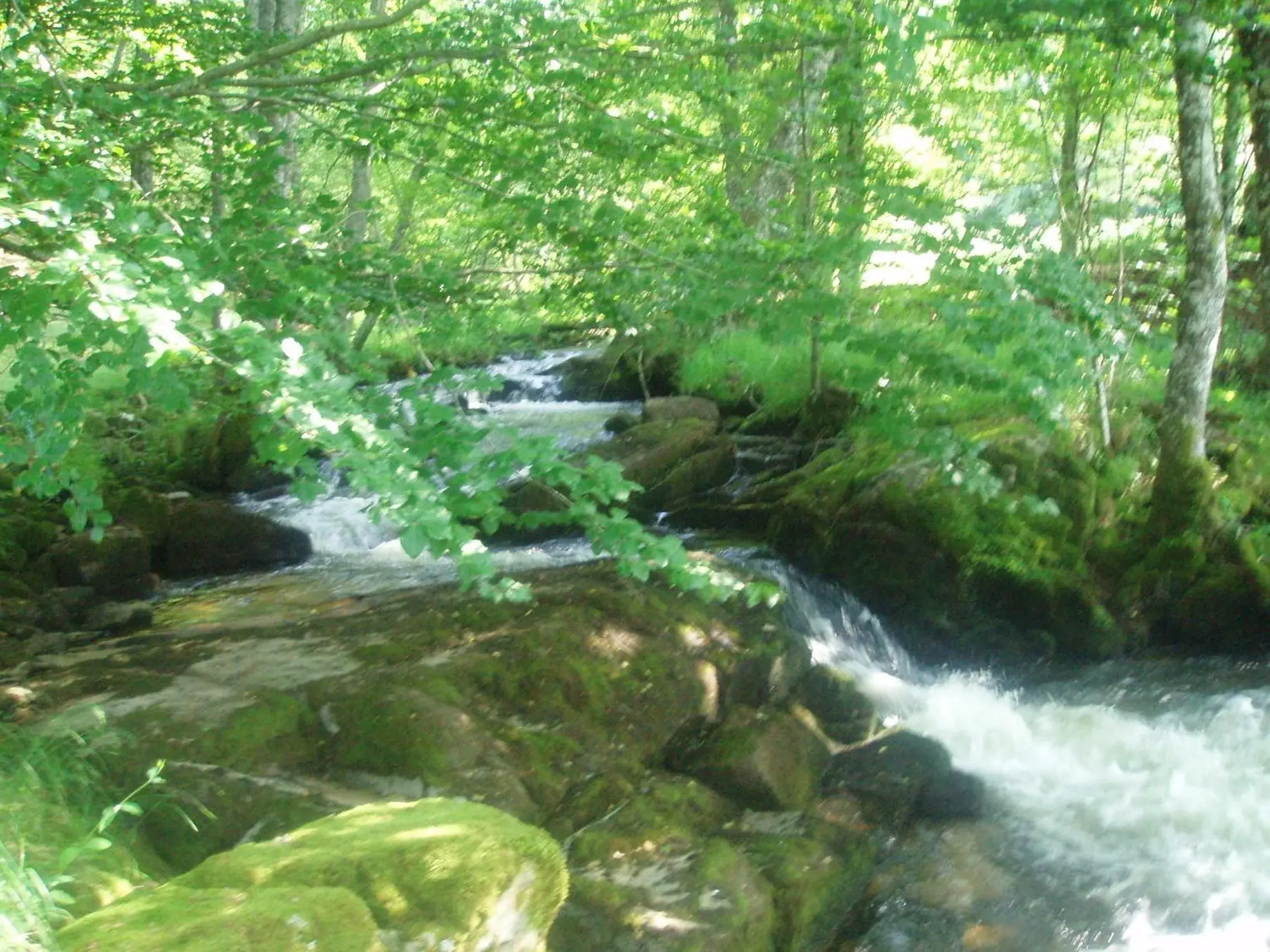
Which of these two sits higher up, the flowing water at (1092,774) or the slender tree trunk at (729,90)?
the slender tree trunk at (729,90)

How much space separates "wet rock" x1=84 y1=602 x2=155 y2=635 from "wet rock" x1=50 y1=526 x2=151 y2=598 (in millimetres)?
956

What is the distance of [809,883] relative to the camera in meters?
4.78

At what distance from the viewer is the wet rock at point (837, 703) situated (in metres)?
6.40

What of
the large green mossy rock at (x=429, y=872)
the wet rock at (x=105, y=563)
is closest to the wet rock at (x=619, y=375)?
the wet rock at (x=105, y=563)

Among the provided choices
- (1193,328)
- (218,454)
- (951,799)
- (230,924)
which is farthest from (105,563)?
(1193,328)

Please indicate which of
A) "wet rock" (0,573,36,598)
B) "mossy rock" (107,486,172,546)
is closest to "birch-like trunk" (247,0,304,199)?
"mossy rock" (107,486,172,546)

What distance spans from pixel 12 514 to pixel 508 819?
781 centimetres

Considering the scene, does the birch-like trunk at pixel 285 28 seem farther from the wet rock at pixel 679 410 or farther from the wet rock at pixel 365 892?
the wet rock at pixel 365 892

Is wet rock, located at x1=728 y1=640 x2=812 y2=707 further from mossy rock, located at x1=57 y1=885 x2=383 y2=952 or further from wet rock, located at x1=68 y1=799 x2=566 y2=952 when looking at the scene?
mossy rock, located at x1=57 y1=885 x2=383 y2=952

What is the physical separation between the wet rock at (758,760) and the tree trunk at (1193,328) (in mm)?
3833

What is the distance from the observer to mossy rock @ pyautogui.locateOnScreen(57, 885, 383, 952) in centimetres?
223

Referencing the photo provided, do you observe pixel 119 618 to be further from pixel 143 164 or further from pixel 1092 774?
pixel 1092 774

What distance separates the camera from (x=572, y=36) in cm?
551

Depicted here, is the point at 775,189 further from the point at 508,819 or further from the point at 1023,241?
the point at 508,819
